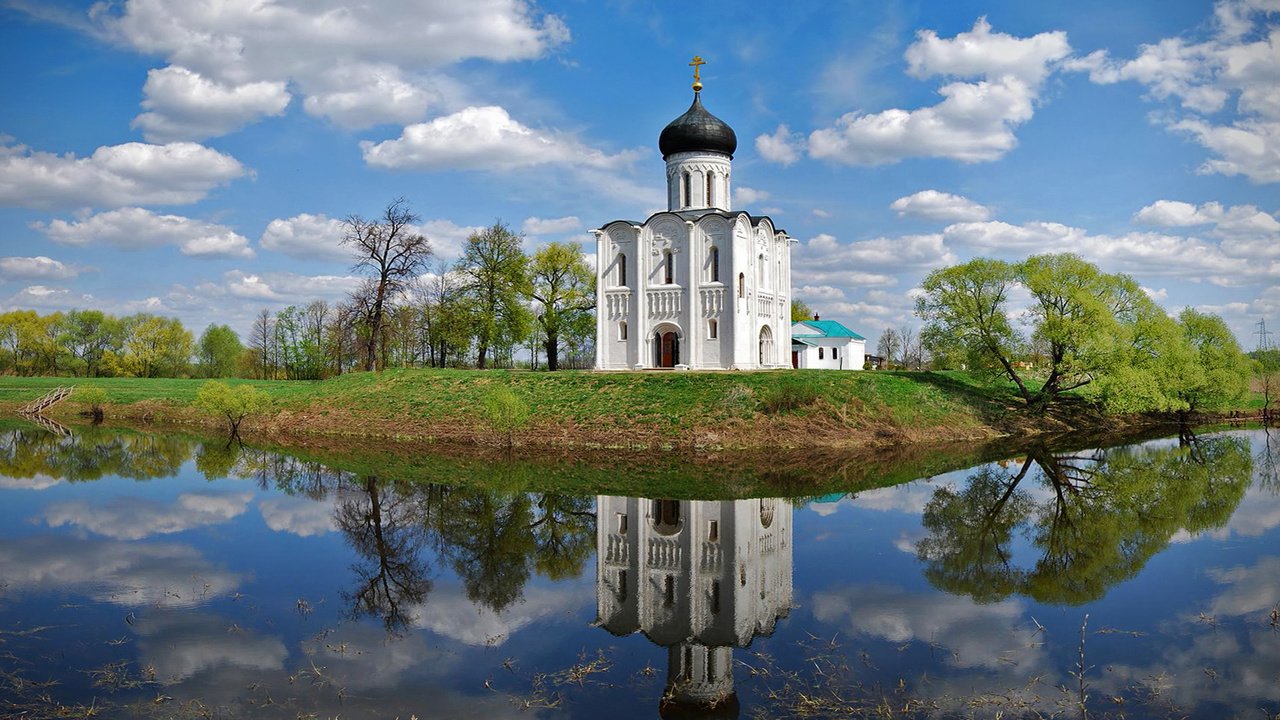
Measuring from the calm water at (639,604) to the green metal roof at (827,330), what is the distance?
3593cm

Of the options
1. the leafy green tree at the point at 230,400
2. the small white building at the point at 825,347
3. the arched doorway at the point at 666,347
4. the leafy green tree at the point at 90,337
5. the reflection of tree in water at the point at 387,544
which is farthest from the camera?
the leafy green tree at the point at 90,337

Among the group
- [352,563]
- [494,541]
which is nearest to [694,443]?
[494,541]

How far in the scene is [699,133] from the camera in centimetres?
3862

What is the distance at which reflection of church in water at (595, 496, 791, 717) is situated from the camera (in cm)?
833

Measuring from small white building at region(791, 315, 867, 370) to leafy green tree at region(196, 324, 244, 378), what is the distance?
2220 inches

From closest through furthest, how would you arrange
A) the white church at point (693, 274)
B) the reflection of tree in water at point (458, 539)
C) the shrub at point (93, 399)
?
the reflection of tree in water at point (458, 539)
the white church at point (693, 274)
the shrub at point (93, 399)

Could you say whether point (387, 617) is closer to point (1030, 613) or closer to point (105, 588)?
point (105, 588)

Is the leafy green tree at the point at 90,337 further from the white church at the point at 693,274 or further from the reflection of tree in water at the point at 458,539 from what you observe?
the reflection of tree in water at the point at 458,539

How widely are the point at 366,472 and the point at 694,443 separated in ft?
36.0

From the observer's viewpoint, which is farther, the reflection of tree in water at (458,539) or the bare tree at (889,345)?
Answer: the bare tree at (889,345)

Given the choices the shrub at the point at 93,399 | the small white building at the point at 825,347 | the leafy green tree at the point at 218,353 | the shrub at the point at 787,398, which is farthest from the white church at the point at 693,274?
the leafy green tree at the point at 218,353

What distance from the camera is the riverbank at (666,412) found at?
29109 mm

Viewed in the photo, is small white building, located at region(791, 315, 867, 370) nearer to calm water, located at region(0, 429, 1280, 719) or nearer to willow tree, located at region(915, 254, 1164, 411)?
willow tree, located at region(915, 254, 1164, 411)

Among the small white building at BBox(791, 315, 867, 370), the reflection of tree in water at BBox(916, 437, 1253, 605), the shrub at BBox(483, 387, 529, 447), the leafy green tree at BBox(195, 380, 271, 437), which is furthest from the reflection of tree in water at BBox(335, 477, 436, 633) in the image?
the small white building at BBox(791, 315, 867, 370)
